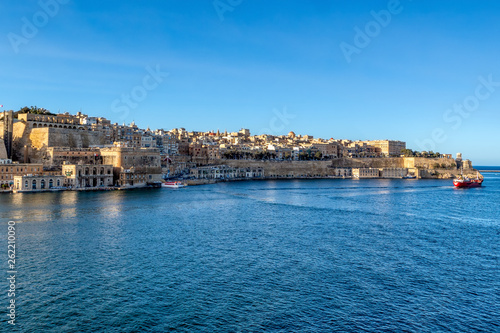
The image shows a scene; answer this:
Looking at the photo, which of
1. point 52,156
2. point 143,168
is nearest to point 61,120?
point 52,156

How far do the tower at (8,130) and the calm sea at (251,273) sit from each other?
25451 mm

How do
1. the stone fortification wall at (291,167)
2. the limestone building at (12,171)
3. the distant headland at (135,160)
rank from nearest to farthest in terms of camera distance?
the limestone building at (12,171) < the distant headland at (135,160) < the stone fortification wall at (291,167)

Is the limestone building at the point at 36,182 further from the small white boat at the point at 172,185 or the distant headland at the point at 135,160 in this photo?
the small white boat at the point at 172,185

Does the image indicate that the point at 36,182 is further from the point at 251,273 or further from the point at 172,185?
the point at 251,273

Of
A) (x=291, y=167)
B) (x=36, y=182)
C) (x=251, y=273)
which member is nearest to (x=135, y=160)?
(x=36, y=182)

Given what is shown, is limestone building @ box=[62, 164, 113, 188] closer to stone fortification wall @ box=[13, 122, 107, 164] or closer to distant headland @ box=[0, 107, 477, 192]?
distant headland @ box=[0, 107, 477, 192]

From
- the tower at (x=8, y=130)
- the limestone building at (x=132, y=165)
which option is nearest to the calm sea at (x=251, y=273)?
the limestone building at (x=132, y=165)

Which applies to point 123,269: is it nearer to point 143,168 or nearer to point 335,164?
point 143,168

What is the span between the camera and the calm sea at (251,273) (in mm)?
8023

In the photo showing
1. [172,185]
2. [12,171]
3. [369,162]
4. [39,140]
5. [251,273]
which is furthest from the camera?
[369,162]

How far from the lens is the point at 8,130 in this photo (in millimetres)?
42094

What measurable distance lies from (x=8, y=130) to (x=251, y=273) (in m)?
40.4

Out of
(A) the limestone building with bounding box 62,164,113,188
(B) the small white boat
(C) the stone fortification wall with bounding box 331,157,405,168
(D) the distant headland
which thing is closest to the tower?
(D) the distant headland

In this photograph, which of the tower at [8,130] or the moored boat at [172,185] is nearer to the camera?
the moored boat at [172,185]
